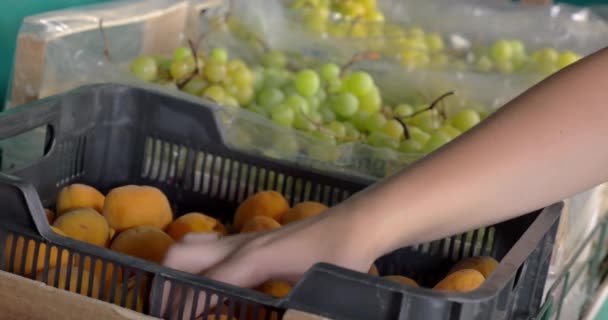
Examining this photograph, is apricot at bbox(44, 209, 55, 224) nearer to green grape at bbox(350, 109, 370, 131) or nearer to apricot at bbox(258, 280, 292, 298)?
apricot at bbox(258, 280, 292, 298)

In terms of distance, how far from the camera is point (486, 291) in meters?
0.81

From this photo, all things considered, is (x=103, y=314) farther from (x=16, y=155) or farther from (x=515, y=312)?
(x=16, y=155)

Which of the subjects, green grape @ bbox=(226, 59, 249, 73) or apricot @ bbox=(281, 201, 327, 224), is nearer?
apricot @ bbox=(281, 201, 327, 224)

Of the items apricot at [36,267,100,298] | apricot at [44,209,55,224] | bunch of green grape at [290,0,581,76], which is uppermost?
bunch of green grape at [290,0,581,76]

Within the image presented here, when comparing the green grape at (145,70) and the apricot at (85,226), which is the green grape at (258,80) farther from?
the apricot at (85,226)

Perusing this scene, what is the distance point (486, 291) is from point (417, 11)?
1565mm

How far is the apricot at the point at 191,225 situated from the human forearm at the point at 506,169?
341mm

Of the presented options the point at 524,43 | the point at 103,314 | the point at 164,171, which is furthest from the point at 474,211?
the point at 524,43

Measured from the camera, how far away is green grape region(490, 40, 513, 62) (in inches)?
81.6

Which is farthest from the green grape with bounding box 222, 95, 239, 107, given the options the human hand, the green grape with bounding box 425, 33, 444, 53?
the human hand

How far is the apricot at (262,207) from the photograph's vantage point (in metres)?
1.25

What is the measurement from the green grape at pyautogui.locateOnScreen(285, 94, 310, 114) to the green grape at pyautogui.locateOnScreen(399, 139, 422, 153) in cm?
18

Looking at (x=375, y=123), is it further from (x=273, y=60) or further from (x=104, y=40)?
(x=104, y=40)

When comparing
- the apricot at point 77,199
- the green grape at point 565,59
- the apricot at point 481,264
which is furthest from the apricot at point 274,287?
Answer: the green grape at point 565,59
